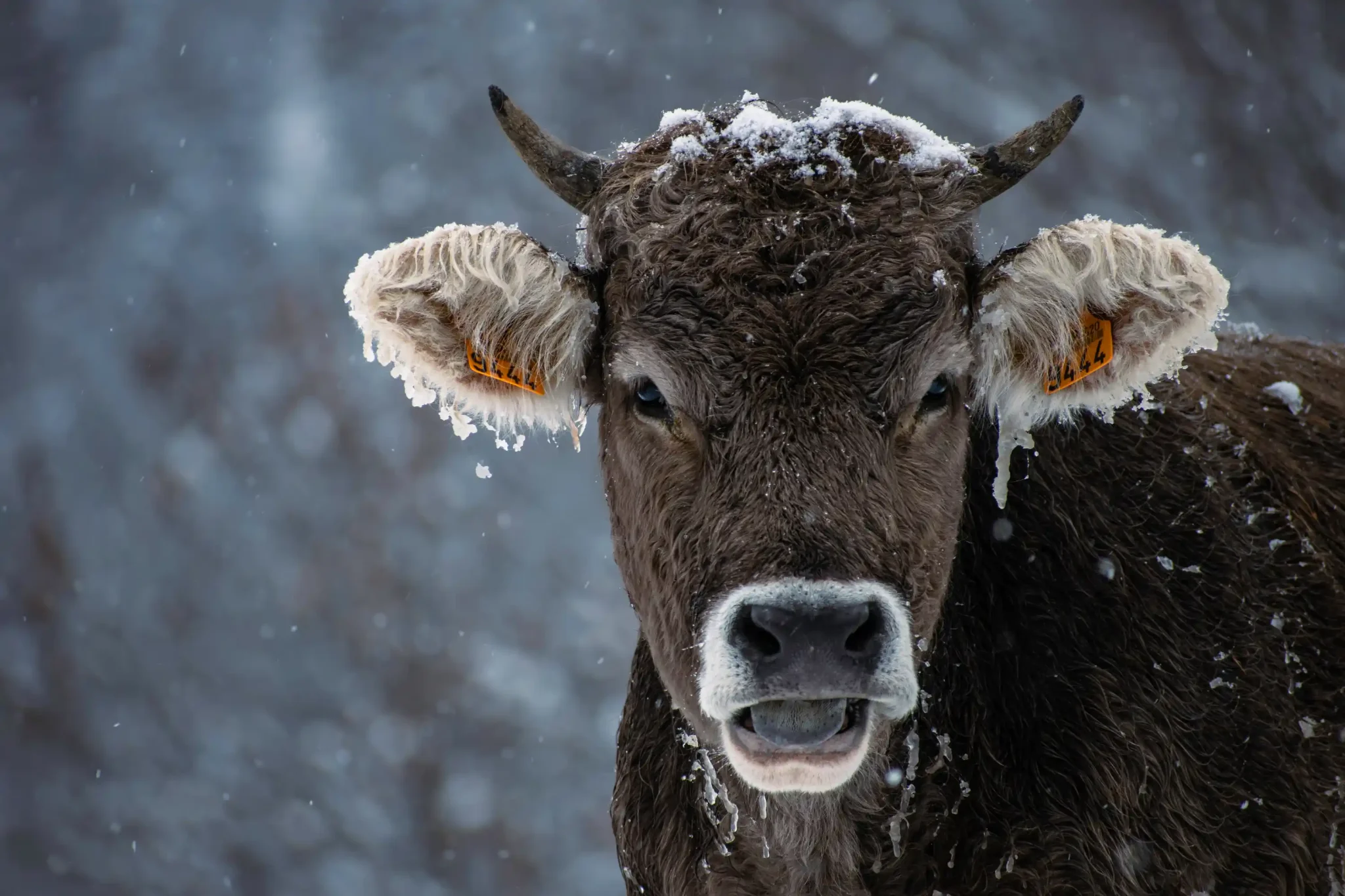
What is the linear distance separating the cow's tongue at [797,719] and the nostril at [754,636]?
0.63 feet

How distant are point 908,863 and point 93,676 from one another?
1021 centimetres

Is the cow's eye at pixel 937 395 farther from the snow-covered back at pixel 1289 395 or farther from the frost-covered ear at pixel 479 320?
the snow-covered back at pixel 1289 395

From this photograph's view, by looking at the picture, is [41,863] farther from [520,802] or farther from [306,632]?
[520,802]

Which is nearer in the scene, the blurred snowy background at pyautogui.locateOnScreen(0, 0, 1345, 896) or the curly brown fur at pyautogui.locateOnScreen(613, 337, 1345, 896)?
the curly brown fur at pyautogui.locateOnScreen(613, 337, 1345, 896)

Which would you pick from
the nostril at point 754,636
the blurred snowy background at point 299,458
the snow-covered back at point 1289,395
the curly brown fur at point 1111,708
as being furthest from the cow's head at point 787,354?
the blurred snowy background at point 299,458

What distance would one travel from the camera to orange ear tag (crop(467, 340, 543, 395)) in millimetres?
3320

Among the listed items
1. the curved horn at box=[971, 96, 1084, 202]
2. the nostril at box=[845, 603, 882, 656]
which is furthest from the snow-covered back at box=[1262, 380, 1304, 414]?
the nostril at box=[845, 603, 882, 656]

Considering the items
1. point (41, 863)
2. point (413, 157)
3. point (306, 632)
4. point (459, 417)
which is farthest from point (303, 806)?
point (459, 417)

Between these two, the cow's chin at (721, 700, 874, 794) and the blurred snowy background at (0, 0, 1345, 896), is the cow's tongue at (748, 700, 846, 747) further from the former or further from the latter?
the blurred snowy background at (0, 0, 1345, 896)

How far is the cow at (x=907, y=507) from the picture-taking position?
2775 millimetres

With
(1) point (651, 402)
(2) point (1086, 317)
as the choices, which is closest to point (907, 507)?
(1) point (651, 402)

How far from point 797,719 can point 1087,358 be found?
1.28 metres

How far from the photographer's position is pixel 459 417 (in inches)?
132

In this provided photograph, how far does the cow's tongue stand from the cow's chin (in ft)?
0.06
